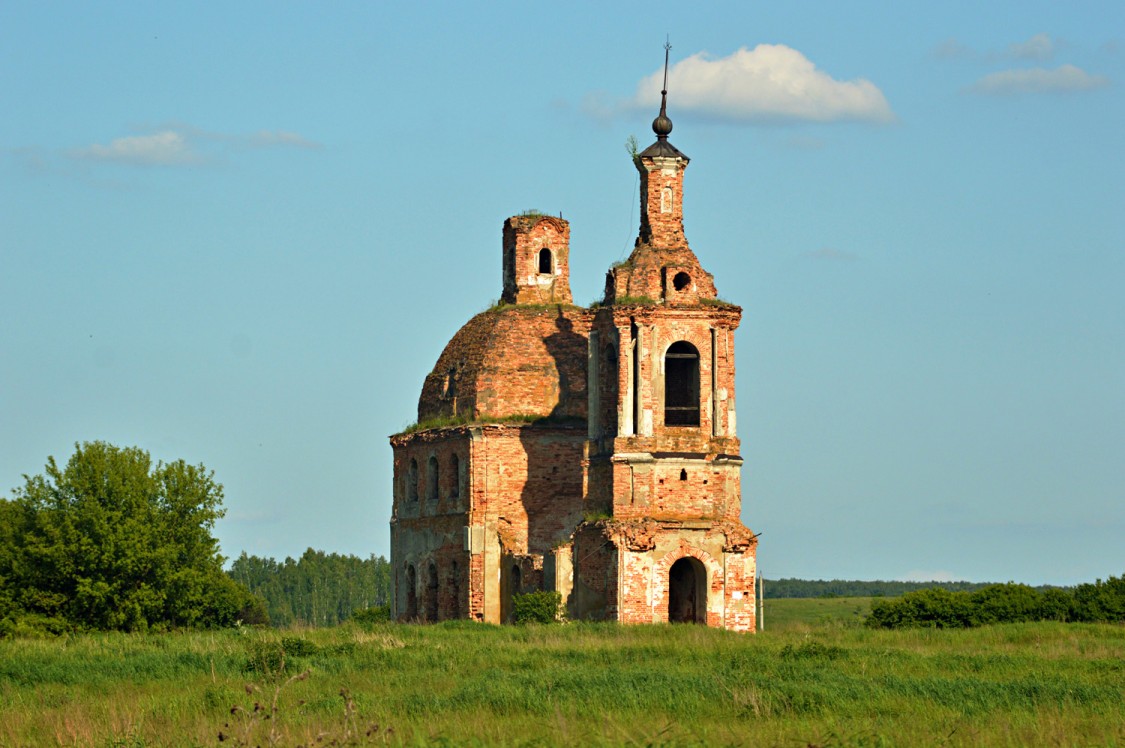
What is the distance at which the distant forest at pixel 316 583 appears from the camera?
281 ft

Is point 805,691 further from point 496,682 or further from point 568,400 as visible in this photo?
point 568,400

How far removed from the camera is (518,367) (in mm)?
41844

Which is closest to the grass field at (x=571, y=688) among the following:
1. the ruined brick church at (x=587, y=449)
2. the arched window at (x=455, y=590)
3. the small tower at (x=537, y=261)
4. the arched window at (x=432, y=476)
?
the ruined brick church at (x=587, y=449)

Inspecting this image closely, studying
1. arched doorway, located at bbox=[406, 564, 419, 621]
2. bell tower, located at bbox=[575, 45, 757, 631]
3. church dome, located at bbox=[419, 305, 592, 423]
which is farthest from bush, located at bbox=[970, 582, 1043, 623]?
arched doorway, located at bbox=[406, 564, 419, 621]

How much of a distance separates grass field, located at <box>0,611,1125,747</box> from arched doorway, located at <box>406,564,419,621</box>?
9425 mm

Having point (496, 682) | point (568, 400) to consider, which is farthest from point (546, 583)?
point (496, 682)

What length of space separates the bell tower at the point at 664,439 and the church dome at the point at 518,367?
3.15 m

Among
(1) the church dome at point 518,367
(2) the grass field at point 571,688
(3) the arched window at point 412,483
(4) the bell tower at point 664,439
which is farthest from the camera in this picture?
(3) the arched window at point 412,483

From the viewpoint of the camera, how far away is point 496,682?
23422 mm

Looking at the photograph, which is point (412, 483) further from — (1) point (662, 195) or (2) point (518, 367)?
(1) point (662, 195)

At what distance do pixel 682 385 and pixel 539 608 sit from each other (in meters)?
5.88

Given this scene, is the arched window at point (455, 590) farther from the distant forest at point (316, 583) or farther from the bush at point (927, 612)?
the distant forest at point (316, 583)

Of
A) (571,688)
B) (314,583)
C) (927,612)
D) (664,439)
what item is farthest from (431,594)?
(314,583)

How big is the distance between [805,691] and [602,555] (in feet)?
48.4
